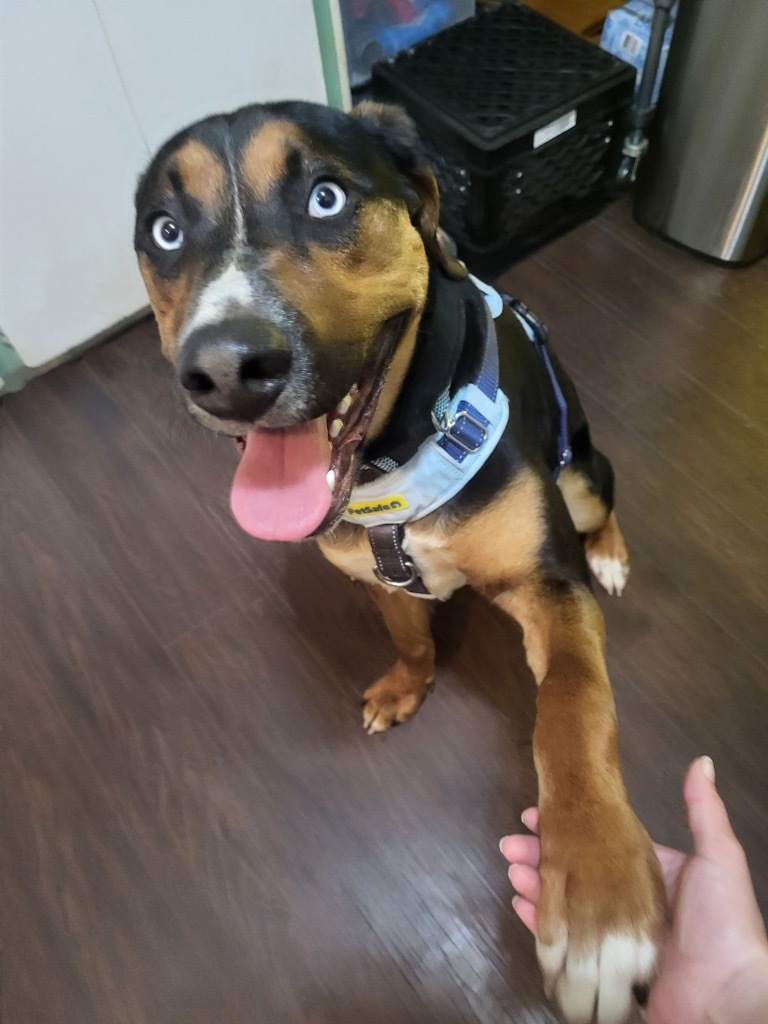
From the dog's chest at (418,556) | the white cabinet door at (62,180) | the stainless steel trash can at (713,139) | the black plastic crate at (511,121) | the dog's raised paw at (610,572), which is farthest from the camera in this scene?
the black plastic crate at (511,121)

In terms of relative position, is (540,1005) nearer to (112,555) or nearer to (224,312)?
(224,312)

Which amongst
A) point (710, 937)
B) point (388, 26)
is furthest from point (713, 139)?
point (710, 937)

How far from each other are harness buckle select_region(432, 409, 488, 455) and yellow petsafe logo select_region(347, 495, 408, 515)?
150mm

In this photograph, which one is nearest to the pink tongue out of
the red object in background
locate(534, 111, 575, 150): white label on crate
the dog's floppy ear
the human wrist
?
the dog's floppy ear

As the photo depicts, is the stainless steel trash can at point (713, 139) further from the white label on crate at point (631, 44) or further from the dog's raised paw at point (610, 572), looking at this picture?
the dog's raised paw at point (610, 572)

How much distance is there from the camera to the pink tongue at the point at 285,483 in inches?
49.8

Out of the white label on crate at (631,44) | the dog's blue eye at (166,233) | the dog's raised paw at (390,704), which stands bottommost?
the dog's raised paw at (390,704)

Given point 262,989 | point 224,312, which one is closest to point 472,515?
point 224,312

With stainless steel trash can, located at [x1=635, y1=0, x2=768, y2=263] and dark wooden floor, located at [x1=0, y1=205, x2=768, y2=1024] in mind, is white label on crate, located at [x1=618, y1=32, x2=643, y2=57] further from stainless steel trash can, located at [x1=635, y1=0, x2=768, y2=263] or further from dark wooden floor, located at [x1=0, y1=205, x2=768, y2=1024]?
dark wooden floor, located at [x1=0, y1=205, x2=768, y2=1024]

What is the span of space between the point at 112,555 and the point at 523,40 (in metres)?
2.63

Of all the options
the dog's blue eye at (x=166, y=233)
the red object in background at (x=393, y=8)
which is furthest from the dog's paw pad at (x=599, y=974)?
the red object in background at (x=393, y=8)

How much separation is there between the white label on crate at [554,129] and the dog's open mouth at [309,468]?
192cm

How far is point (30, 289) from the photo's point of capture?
2.91m

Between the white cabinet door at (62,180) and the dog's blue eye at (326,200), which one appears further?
Answer: the white cabinet door at (62,180)
